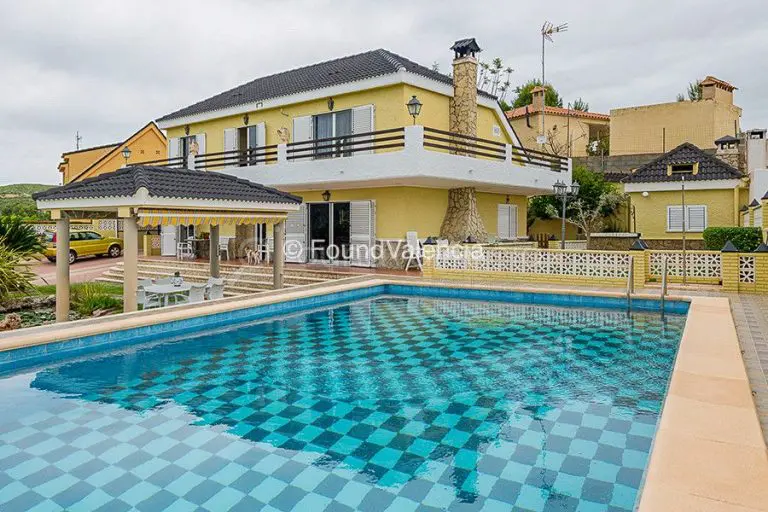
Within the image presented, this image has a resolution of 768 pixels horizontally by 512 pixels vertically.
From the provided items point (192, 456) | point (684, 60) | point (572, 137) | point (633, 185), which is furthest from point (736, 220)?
point (192, 456)

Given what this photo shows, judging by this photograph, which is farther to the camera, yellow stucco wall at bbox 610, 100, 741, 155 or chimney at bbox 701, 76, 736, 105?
chimney at bbox 701, 76, 736, 105

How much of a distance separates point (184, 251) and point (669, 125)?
96.5 ft

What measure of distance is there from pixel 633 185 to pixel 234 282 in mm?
17232

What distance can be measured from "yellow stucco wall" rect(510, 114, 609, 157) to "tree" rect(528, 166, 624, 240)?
1079 centimetres

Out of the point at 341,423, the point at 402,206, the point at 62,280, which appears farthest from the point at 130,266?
the point at 402,206

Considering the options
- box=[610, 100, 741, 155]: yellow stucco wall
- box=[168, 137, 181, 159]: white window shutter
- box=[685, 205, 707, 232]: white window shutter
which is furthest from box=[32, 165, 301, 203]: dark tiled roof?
box=[610, 100, 741, 155]: yellow stucco wall

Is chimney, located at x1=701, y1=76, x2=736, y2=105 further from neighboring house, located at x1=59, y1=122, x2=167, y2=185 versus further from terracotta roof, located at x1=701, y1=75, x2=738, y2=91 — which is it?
neighboring house, located at x1=59, y1=122, x2=167, y2=185

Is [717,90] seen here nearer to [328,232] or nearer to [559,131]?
[559,131]

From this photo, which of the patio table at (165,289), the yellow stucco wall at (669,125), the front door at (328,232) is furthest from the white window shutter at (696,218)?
the patio table at (165,289)

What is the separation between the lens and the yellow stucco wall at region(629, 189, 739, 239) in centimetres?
2123

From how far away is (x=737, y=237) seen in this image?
17.2 meters

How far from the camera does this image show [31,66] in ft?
62.9

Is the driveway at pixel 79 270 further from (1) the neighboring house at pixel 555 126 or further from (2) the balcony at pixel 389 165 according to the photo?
(1) the neighboring house at pixel 555 126

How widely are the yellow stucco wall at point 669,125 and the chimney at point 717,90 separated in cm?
69
